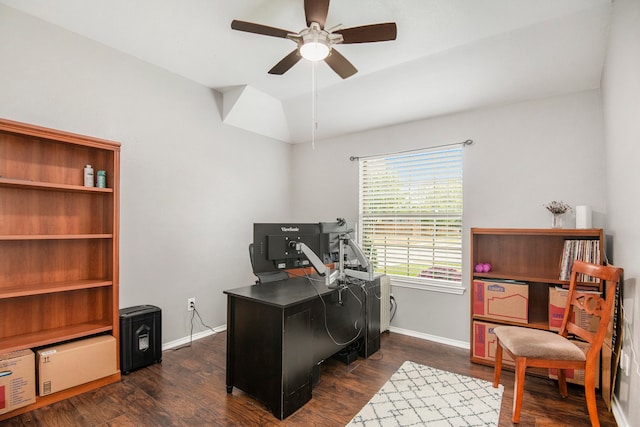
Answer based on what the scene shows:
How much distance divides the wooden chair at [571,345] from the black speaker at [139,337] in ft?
9.45

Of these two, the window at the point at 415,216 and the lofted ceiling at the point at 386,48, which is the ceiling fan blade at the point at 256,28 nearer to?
the lofted ceiling at the point at 386,48

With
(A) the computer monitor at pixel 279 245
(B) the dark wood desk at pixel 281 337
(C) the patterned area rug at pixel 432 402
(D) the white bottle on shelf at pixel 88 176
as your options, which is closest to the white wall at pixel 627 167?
(C) the patterned area rug at pixel 432 402

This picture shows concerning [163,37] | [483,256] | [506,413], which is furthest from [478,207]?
[163,37]

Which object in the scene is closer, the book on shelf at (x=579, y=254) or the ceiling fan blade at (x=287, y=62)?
the ceiling fan blade at (x=287, y=62)

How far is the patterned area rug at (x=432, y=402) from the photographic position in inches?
82.0

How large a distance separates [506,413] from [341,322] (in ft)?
4.27

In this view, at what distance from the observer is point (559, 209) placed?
2.78 meters

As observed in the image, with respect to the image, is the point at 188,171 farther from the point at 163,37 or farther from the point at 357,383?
the point at 357,383

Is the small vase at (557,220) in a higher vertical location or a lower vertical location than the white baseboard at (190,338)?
higher

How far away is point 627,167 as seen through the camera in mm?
1890

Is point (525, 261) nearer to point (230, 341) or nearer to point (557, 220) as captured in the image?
point (557, 220)

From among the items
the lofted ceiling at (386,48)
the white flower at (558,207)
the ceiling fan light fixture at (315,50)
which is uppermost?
the lofted ceiling at (386,48)

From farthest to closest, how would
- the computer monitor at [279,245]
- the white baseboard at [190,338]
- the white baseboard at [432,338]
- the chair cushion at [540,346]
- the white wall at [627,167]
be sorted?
the white baseboard at [432,338] < the white baseboard at [190,338] < the computer monitor at [279,245] < the chair cushion at [540,346] < the white wall at [627,167]

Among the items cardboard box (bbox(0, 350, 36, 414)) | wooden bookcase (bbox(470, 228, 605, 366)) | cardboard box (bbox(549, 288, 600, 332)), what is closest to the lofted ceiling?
wooden bookcase (bbox(470, 228, 605, 366))
